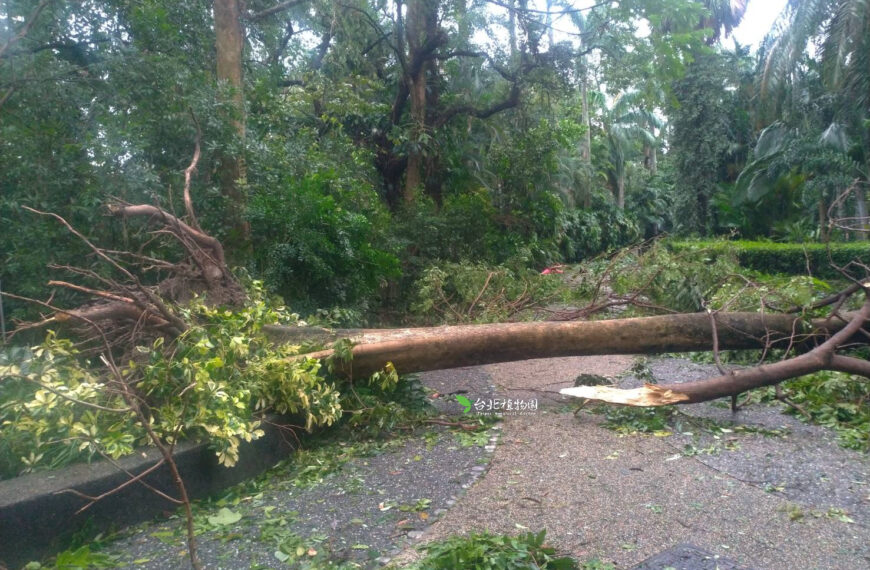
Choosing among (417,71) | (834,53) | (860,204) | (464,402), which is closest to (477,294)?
(464,402)

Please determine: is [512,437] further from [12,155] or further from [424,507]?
[12,155]

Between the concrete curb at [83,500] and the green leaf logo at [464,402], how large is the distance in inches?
88.2

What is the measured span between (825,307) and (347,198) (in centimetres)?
618

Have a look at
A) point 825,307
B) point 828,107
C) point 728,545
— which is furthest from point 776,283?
point 828,107

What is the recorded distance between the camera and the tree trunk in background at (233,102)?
784 cm

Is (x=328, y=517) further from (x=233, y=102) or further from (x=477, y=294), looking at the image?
(x=233, y=102)

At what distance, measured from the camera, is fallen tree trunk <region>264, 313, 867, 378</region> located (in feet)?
18.5

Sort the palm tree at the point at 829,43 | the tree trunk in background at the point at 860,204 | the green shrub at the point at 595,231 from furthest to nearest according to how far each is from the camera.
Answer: the green shrub at the point at 595,231 → the tree trunk in background at the point at 860,204 → the palm tree at the point at 829,43

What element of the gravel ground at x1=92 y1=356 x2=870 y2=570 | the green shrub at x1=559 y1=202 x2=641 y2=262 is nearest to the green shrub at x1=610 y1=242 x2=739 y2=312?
the gravel ground at x1=92 y1=356 x2=870 y2=570

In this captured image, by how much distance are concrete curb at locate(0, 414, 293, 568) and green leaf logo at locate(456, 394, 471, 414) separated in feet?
7.35

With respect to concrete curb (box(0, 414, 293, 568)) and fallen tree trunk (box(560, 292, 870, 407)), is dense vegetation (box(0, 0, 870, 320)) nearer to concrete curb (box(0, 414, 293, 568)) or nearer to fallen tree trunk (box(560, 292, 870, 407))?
fallen tree trunk (box(560, 292, 870, 407))

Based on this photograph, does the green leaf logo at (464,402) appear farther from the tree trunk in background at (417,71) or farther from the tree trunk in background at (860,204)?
the tree trunk in background at (860,204)

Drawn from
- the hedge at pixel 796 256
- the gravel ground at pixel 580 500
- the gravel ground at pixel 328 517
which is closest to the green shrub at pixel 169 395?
the gravel ground at pixel 328 517

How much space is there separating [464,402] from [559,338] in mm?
1076
